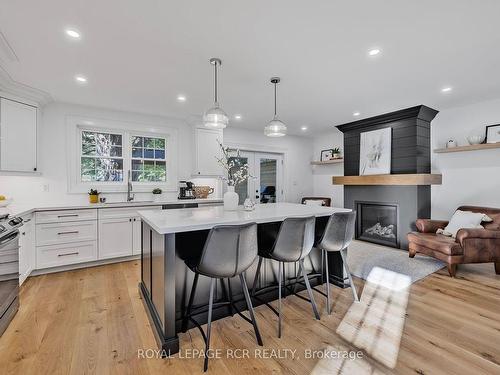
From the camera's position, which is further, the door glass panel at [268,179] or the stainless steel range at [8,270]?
the door glass panel at [268,179]

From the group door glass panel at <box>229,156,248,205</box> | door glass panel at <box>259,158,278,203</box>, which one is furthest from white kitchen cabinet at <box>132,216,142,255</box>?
door glass panel at <box>259,158,278,203</box>

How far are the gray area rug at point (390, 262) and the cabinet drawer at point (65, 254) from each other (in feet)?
12.4

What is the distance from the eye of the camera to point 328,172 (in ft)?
22.1

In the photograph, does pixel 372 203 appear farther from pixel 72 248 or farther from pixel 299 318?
pixel 72 248

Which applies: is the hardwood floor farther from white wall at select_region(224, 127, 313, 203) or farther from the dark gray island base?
white wall at select_region(224, 127, 313, 203)

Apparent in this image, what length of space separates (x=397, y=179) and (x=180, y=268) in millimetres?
4196

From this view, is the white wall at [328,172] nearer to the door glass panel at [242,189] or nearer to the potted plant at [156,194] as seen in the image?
the door glass panel at [242,189]

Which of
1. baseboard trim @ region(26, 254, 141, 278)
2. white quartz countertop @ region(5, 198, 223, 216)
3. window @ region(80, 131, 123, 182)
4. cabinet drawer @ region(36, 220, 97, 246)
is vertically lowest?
baseboard trim @ region(26, 254, 141, 278)

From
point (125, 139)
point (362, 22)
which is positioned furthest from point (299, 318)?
point (125, 139)

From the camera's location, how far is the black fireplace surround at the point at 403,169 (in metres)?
4.48

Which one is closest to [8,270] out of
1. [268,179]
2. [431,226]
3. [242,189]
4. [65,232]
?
[65,232]

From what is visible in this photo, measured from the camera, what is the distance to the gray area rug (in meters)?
3.43

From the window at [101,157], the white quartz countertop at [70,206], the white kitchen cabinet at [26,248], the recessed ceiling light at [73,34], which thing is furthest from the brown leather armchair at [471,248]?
the white kitchen cabinet at [26,248]

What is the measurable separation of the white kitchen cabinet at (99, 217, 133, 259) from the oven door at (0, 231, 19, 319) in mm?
1353
